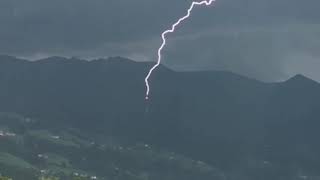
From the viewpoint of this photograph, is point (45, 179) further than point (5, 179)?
Yes

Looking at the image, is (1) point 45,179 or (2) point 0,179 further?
(1) point 45,179

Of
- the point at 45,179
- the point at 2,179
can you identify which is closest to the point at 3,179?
the point at 2,179

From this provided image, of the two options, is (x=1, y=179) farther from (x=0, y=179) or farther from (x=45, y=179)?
(x=45, y=179)

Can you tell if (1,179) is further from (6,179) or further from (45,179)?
(45,179)

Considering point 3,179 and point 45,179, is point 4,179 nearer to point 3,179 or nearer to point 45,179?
point 3,179

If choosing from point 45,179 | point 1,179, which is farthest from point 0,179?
point 45,179

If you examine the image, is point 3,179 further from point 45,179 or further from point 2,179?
point 45,179

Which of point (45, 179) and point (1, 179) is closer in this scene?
point (1, 179)
